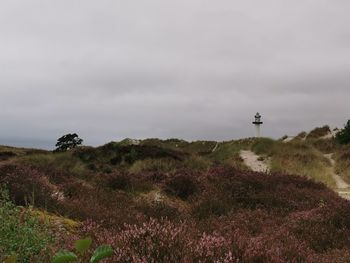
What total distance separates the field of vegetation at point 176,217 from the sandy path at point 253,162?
13.7 meters

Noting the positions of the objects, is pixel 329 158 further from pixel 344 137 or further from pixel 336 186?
pixel 336 186

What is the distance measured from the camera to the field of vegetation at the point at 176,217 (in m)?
4.77

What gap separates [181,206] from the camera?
12383 mm

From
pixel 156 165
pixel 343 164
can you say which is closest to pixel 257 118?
pixel 343 164

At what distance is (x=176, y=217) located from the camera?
1019 cm

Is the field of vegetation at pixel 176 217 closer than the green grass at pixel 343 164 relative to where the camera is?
Yes

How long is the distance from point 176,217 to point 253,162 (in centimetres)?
2311

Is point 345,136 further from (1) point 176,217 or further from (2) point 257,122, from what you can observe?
(1) point 176,217

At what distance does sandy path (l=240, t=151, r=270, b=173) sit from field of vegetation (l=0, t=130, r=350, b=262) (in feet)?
44.9

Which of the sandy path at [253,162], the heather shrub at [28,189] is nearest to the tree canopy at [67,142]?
the sandy path at [253,162]

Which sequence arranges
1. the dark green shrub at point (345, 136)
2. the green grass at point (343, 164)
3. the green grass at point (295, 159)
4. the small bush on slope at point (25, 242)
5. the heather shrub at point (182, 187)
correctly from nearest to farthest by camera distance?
Answer: the small bush on slope at point (25, 242), the heather shrub at point (182, 187), the green grass at point (295, 159), the green grass at point (343, 164), the dark green shrub at point (345, 136)

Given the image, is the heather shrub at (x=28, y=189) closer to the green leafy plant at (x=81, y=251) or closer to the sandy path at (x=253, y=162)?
→ the green leafy plant at (x=81, y=251)

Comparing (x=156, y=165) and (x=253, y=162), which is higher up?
(x=253, y=162)

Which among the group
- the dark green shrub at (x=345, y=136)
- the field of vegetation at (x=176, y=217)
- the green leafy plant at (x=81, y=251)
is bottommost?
the field of vegetation at (x=176, y=217)
